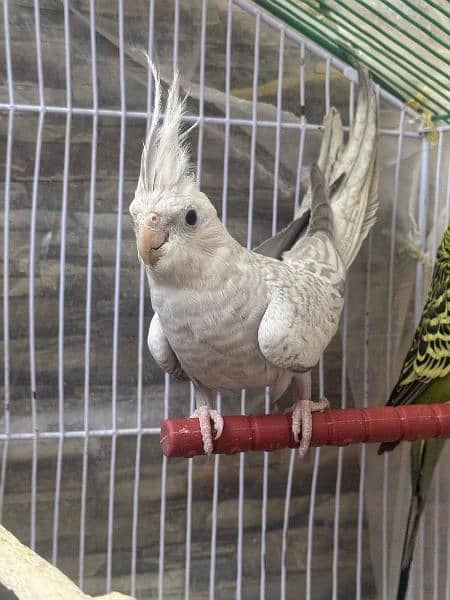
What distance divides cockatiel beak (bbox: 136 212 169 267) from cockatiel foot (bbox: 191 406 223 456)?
248 mm

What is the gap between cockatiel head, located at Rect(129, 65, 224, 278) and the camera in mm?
855

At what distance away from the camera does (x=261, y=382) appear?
1023 millimetres

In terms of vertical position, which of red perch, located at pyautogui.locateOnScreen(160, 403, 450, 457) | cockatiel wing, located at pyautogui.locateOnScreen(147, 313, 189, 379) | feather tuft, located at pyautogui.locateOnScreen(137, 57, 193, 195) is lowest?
red perch, located at pyautogui.locateOnScreen(160, 403, 450, 457)

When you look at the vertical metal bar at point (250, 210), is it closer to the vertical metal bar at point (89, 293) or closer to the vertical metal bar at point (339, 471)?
the vertical metal bar at point (339, 471)

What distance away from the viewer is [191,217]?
2.92 ft

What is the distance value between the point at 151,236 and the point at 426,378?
0.57 meters

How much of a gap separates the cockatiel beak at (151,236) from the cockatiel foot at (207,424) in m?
0.25

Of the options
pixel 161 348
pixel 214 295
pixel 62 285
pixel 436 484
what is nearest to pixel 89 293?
pixel 62 285

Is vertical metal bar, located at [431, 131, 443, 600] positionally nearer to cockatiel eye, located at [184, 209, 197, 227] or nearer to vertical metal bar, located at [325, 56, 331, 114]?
vertical metal bar, located at [325, 56, 331, 114]

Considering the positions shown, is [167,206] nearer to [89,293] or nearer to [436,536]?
[89,293]

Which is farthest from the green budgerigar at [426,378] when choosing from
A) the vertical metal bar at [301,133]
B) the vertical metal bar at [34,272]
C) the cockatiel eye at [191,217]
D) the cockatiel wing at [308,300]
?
the vertical metal bar at [34,272]

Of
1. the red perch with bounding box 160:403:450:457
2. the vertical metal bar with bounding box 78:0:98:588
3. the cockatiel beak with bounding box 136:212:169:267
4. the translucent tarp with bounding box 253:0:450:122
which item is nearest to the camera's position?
the cockatiel beak with bounding box 136:212:169:267

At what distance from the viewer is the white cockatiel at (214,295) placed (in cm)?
87

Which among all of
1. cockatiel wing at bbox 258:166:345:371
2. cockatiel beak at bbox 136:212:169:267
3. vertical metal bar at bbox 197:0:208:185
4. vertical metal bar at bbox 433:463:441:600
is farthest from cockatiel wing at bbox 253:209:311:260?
vertical metal bar at bbox 433:463:441:600
